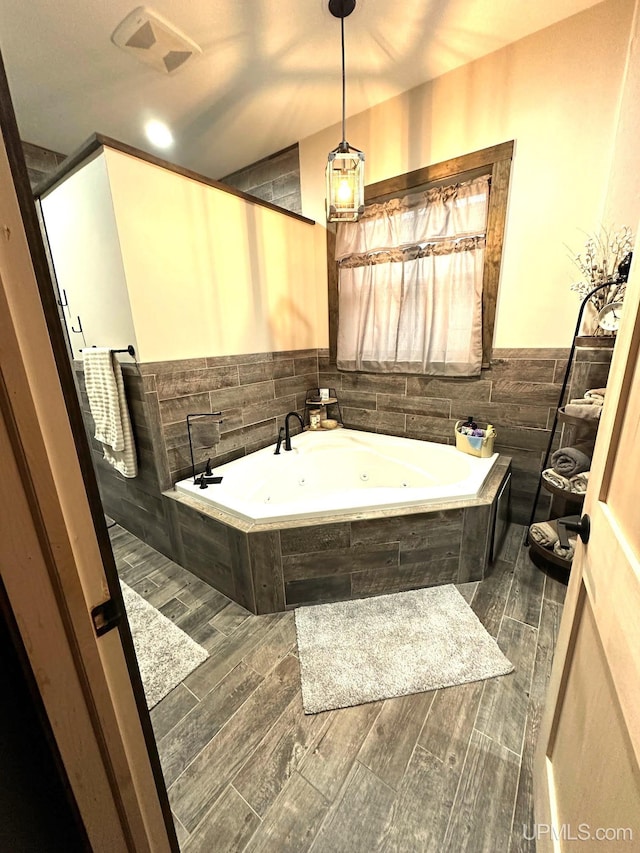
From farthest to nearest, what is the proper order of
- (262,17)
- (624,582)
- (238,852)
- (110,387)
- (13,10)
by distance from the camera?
(110,387) → (262,17) → (13,10) → (238,852) → (624,582)

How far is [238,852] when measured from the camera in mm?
942

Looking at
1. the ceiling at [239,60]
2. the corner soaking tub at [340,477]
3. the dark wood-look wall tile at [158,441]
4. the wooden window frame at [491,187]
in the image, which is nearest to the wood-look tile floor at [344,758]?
the corner soaking tub at [340,477]

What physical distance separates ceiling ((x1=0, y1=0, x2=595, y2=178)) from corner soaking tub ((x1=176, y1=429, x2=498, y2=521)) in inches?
93.9

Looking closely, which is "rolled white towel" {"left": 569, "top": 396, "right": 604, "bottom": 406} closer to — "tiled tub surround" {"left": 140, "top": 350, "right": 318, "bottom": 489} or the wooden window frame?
the wooden window frame

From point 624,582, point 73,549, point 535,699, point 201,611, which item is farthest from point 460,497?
point 73,549

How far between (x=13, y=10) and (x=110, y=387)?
1755mm

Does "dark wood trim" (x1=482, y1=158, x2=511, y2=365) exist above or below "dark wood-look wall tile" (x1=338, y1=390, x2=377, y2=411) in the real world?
above

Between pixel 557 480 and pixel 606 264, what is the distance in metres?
1.18

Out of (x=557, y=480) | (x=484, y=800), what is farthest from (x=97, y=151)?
(x=484, y=800)

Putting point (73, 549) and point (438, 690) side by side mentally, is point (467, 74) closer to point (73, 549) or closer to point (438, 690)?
point (73, 549)

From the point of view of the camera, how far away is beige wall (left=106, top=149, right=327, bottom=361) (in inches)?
72.5

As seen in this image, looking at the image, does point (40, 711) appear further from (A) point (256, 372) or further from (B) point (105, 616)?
(A) point (256, 372)

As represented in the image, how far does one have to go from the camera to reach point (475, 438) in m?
2.34

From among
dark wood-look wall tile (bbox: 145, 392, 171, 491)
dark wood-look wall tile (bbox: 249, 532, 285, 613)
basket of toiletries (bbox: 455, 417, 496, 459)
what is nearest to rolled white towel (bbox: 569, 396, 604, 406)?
basket of toiletries (bbox: 455, 417, 496, 459)
